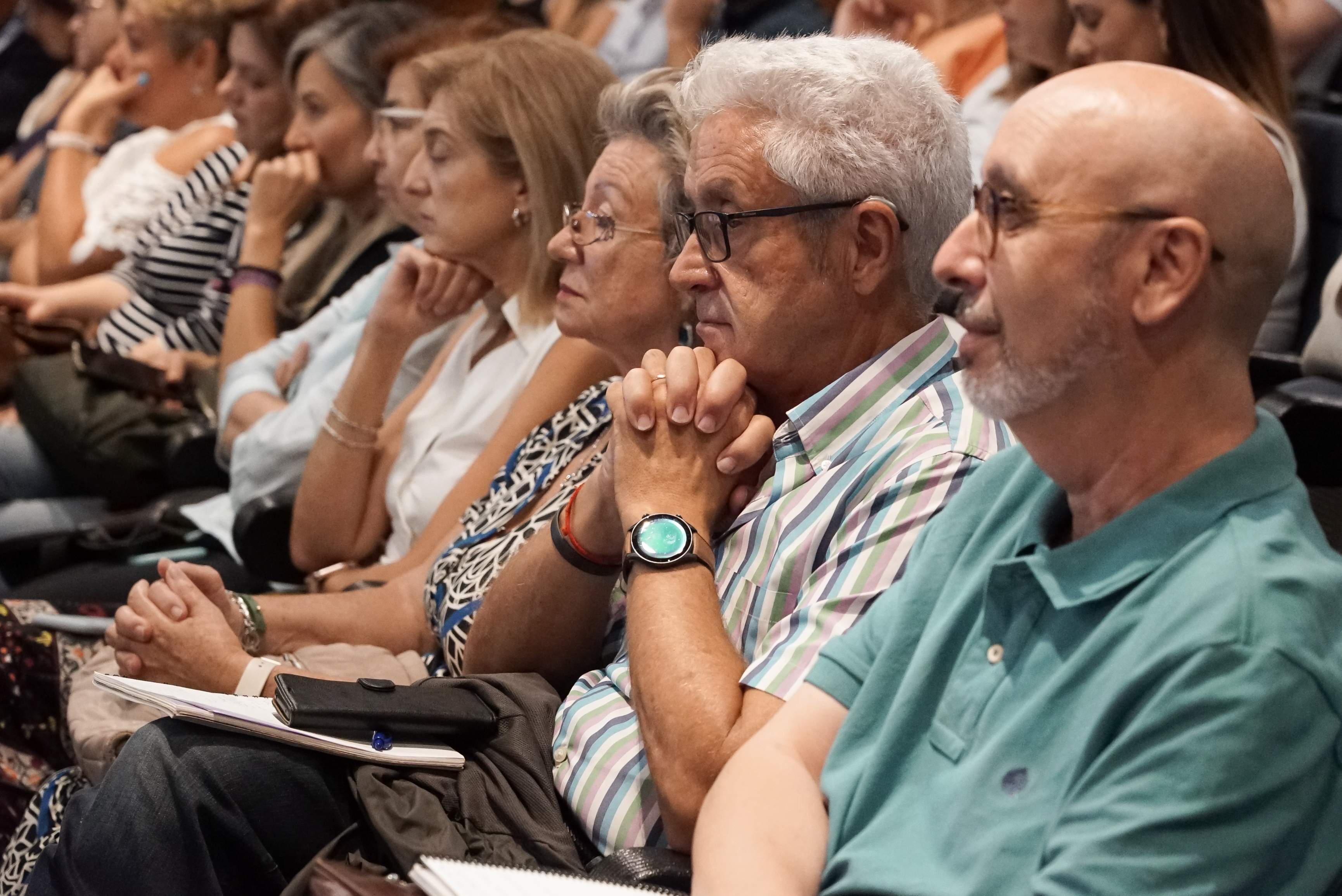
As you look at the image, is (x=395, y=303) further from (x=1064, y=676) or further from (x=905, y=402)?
(x=1064, y=676)

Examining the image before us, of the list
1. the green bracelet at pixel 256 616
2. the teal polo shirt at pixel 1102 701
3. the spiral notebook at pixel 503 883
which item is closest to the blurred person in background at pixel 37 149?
the green bracelet at pixel 256 616

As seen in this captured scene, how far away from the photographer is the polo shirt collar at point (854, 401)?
175cm

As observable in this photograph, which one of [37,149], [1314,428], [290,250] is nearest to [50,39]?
[37,149]

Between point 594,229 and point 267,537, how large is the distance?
43.8 inches

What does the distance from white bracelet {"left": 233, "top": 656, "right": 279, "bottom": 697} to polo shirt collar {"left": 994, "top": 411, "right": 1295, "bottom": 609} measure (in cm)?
120

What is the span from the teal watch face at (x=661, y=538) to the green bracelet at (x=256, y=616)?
95cm

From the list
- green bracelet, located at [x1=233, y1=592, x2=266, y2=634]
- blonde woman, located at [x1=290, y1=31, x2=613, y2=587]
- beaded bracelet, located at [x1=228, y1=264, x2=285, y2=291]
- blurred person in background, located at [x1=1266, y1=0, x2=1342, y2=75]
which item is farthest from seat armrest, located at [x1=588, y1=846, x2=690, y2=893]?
beaded bracelet, located at [x1=228, y1=264, x2=285, y2=291]

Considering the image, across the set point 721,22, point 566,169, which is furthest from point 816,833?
point 721,22

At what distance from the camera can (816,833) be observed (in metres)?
1.37

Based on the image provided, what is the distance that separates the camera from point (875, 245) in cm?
181

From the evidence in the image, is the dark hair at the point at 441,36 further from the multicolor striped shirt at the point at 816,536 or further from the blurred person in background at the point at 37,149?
the blurred person in background at the point at 37,149

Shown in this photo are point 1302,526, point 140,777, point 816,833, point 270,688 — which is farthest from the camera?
point 270,688

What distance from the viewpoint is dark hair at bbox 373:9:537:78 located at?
11.6 feet

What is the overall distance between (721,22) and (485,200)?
1.74 meters
